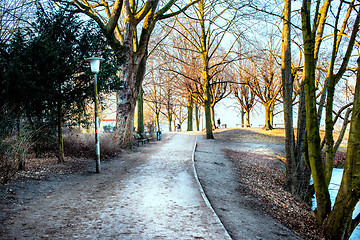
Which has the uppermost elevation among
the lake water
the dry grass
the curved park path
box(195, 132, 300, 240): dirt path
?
the dry grass

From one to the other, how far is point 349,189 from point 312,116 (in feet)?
5.95

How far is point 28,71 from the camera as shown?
9023 millimetres

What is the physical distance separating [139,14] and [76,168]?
8824 millimetres

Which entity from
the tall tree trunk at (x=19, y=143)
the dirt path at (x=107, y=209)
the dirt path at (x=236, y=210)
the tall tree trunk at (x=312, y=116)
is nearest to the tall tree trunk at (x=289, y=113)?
the dirt path at (x=236, y=210)

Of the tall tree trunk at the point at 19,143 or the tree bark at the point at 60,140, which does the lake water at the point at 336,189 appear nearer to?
the tree bark at the point at 60,140

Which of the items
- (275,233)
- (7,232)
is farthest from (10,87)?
(275,233)

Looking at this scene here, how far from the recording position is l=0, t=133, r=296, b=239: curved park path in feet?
15.5

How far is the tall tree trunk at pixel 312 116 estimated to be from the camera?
6.91m

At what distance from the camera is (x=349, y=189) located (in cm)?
621

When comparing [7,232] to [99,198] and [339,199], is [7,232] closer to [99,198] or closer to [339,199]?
[99,198]

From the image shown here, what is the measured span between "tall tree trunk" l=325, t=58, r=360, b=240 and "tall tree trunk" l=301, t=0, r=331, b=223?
492mm

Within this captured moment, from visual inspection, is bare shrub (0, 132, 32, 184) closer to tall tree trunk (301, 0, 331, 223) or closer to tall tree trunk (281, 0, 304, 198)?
tall tree trunk (301, 0, 331, 223)

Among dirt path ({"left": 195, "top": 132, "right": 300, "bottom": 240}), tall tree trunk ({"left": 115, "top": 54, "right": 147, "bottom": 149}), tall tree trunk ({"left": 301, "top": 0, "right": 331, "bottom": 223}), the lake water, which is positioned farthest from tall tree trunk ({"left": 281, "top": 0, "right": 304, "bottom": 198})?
tall tree trunk ({"left": 115, "top": 54, "right": 147, "bottom": 149})

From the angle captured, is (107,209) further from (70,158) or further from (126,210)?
(70,158)
